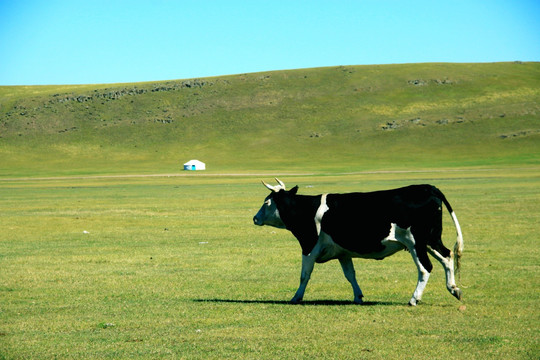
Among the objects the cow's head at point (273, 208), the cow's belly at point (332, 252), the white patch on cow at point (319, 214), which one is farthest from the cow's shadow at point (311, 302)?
the cow's head at point (273, 208)

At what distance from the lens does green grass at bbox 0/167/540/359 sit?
34.4ft

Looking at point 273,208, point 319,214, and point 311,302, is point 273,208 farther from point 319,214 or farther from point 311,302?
point 311,302

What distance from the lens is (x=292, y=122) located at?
16200 cm

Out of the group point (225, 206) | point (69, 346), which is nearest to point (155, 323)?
point (69, 346)

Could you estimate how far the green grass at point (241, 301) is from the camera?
34.4 ft

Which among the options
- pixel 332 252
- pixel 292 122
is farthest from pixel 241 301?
pixel 292 122

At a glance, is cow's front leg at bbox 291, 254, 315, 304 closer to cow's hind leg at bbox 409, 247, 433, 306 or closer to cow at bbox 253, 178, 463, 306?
cow at bbox 253, 178, 463, 306

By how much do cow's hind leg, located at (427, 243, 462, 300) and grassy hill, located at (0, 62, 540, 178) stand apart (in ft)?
326

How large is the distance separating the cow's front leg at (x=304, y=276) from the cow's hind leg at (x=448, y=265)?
6.82 ft

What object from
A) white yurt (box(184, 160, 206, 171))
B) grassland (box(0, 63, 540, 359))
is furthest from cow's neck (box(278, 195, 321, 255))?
white yurt (box(184, 160, 206, 171))

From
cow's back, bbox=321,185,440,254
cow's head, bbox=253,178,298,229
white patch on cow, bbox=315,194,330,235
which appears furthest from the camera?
cow's head, bbox=253,178,298,229

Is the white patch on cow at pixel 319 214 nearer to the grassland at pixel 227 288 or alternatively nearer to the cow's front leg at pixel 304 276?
the cow's front leg at pixel 304 276

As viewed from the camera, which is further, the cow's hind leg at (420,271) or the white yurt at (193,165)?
the white yurt at (193,165)

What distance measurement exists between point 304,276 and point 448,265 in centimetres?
248
